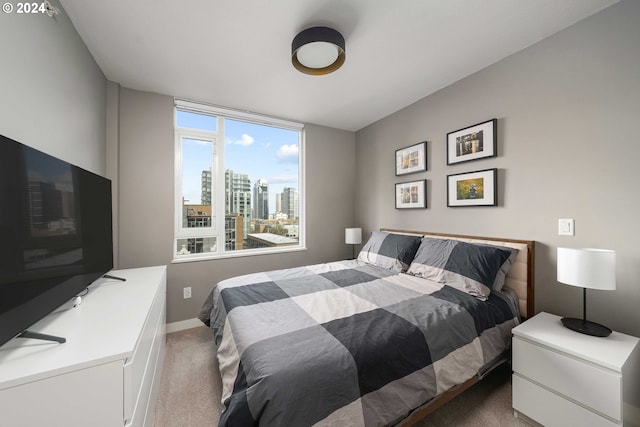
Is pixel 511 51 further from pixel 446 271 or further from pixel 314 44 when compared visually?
pixel 446 271

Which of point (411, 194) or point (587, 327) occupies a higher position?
point (411, 194)

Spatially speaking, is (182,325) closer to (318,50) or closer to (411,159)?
(318,50)

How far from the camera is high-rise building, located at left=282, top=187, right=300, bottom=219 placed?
3529 mm

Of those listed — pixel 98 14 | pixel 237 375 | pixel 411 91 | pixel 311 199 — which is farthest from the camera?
pixel 311 199

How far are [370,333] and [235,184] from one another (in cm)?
254

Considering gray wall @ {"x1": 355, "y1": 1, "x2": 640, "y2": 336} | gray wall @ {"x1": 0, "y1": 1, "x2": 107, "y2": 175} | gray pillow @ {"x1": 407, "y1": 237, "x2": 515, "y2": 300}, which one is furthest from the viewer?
gray pillow @ {"x1": 407, "y1": 237, "x2": 515, "y2": 300}

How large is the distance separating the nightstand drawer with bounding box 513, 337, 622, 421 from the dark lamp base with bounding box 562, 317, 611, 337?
25 centimetres

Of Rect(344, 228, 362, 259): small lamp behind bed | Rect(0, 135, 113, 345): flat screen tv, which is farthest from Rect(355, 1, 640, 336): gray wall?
Rect(0, 135, 113, 345): flat screen tv

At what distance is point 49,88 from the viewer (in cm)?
139

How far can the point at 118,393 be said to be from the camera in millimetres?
887

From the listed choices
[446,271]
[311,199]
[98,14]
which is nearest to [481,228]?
[446,271]

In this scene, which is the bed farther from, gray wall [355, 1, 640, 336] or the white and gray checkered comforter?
gray wall [355, 1, 640, 336]

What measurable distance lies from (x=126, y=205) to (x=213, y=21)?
1.92 m

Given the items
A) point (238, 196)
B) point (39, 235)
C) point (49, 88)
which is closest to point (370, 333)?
point (39, 235)
